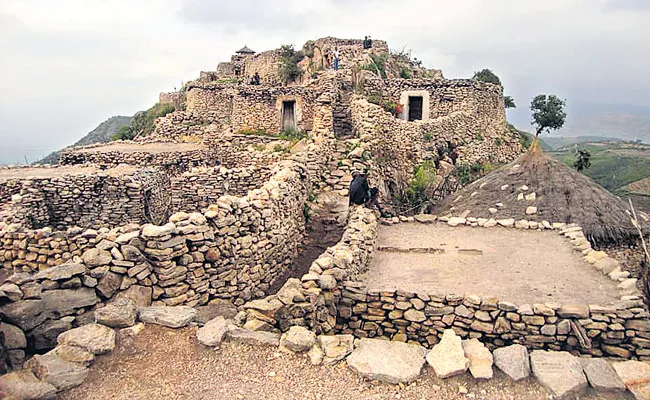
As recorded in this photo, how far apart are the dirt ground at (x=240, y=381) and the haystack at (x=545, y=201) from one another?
8.82 meters

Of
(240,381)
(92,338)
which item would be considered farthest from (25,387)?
(240,381)

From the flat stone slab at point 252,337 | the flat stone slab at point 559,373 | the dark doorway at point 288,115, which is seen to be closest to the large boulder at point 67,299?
the flat stone slab at point 252,337

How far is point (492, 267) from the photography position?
7.93 m

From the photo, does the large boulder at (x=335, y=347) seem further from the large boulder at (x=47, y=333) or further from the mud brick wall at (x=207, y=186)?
the mud brick wall at (x=207, y=186)

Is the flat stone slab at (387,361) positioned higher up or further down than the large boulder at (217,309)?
higher up

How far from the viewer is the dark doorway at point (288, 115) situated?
17.1 meters

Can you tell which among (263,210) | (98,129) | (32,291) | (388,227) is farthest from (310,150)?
(98,129)

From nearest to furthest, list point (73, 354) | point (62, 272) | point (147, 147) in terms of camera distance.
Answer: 1. point (73, 354)
2. point (62, 272)
3. point (147, 147)

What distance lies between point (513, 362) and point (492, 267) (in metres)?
3.82

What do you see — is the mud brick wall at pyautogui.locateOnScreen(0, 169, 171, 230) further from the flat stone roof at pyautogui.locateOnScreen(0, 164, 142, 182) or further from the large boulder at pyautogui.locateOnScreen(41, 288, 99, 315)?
the large boulder at pyautogui.locateOnScreen(41, 288, 99, 315)

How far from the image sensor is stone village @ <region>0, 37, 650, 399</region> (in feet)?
14.5

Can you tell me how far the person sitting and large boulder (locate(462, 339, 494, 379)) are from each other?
21.8 ft

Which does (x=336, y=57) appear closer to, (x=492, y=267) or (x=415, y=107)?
(x=415, y=107)

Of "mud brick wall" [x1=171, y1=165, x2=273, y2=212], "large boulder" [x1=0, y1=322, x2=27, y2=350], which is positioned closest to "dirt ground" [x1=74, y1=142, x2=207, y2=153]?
"mud brick wall" [x1=171, y1=165, x2=273, y2=212]
